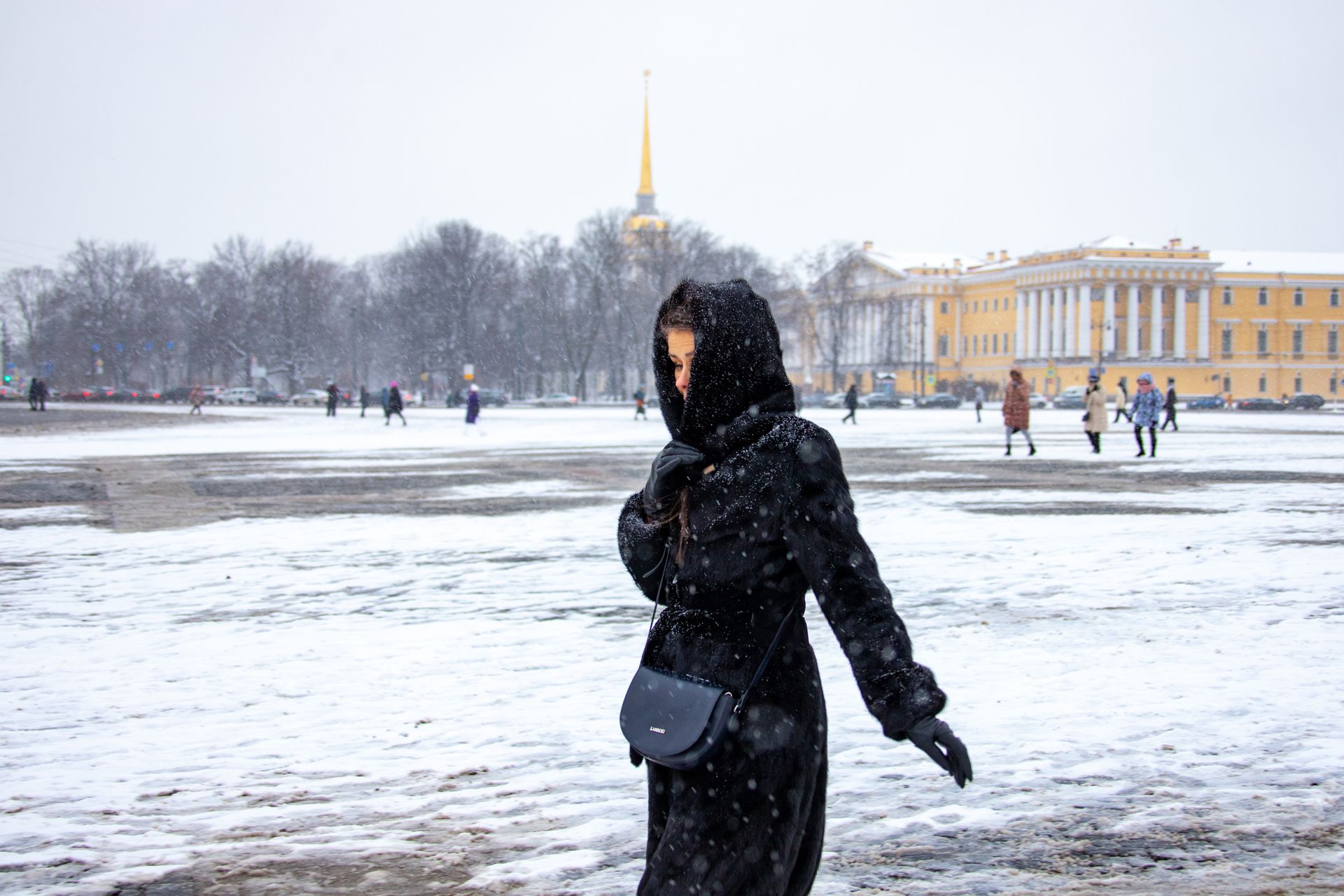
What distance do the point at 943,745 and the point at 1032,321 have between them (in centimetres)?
10798

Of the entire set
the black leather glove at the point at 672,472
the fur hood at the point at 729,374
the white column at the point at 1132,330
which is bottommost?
the black leather glove at the point at 672,472

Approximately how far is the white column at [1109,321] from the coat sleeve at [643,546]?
102 m

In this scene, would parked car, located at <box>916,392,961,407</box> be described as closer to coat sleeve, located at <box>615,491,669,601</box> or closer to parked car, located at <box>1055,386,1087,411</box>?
parked car, located at <box>1055,386,1087,411</box>

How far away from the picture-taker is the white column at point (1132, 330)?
3962 inches

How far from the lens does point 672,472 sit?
8.58 feet

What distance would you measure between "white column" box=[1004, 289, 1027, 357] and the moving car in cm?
2591

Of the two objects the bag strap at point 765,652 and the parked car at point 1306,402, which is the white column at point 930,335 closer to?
the parked car at point 1306,402

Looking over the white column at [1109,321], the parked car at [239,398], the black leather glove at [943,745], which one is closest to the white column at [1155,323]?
the white column at [1109,321]

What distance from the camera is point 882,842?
13.0 ft

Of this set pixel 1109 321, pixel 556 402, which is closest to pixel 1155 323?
pixel 1109 321

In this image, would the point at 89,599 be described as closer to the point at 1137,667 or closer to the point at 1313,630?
the point at 1137,667

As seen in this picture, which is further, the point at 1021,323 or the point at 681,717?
the point at 1021,323

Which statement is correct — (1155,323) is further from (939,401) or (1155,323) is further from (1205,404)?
(939,401)

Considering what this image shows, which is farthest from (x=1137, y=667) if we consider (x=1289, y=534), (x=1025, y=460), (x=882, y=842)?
(x=1025, y=460)
